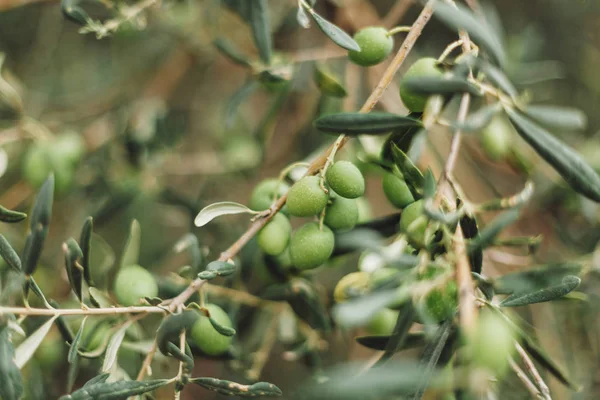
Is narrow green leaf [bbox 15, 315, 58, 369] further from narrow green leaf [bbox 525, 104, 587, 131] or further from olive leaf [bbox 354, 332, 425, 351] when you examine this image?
narrow green leaf [bbox 525, 104, 587, 131]

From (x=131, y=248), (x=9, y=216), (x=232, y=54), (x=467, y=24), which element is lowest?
(x=131, y=248)

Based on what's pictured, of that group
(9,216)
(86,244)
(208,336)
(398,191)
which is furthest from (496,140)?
(9,216)

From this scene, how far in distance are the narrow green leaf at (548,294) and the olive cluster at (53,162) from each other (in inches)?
45.2

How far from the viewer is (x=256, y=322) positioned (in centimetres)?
134

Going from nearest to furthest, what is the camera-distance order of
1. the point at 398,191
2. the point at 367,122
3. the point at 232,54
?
the point at 367,122
the point at 398,191
the point at 232,54

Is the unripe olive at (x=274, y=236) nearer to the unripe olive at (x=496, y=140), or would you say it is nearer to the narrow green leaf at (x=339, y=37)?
the narrow green leaf at (x=339, y=37)

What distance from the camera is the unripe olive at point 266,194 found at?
3.38 ft

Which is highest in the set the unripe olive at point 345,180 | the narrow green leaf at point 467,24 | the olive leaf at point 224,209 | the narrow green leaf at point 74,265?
the narrow green leaf at point 467,24

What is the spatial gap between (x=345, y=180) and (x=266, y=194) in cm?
24

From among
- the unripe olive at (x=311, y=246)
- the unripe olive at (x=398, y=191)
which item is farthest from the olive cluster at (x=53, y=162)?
the unripe olive at (x=398, y=191)

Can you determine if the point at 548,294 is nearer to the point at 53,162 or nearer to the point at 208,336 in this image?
the point at 208,336

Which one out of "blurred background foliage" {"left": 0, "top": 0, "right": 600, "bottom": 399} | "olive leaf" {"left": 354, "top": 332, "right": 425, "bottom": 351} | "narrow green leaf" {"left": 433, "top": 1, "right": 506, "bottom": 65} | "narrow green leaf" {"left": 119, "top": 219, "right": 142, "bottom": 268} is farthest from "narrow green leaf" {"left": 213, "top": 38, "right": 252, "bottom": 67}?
"olive leaf" {"left": 354, "top": 332, "right": 425, "bottom": 351}

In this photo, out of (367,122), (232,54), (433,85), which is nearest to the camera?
(433,85)

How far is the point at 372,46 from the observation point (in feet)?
3.05
